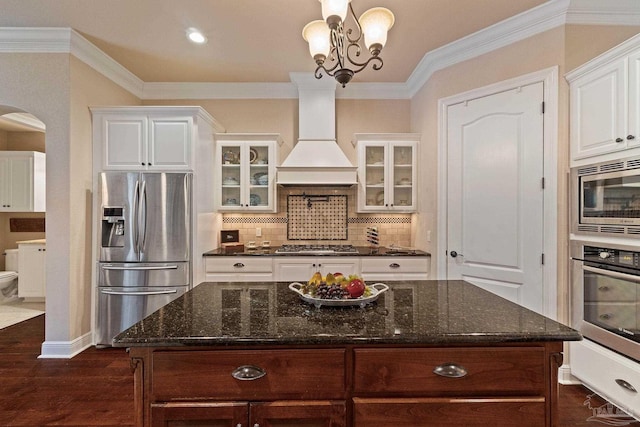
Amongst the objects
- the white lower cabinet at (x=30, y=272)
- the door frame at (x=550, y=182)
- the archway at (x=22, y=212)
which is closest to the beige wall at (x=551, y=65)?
the door frame at (x=550, y=182)

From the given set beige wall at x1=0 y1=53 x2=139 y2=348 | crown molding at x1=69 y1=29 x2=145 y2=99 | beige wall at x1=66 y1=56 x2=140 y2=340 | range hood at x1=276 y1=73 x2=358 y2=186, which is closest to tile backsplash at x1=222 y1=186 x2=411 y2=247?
range hood at x1=276 y1=73 x2=358 y2=186

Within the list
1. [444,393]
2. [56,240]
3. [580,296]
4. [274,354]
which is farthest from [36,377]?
[580,296]

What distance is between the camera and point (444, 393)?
3.76ft

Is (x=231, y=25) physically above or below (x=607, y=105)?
above

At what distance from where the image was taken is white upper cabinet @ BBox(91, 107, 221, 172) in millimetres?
3295

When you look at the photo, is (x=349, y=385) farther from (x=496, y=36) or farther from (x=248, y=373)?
(x=496, y=36)

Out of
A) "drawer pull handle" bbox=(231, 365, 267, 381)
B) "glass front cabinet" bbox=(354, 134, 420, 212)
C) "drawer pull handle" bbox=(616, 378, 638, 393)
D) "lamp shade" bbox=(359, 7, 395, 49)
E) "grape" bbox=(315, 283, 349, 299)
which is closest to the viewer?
"drawer pull handle" bbox=(231, 365, 267, 381)

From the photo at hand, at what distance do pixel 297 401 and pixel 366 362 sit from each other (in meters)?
A: 0.29

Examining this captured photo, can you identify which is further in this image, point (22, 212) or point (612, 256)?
point (22, 212)

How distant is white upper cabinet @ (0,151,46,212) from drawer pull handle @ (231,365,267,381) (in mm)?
5818

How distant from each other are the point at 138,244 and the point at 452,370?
311cm

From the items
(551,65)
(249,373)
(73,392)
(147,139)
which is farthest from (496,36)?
(73,392)

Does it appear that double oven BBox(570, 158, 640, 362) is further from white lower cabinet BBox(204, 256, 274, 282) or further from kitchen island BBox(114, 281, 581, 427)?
white lower cabinet BBox(204, 256, 274, 282)

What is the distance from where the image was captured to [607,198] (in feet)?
7.13
